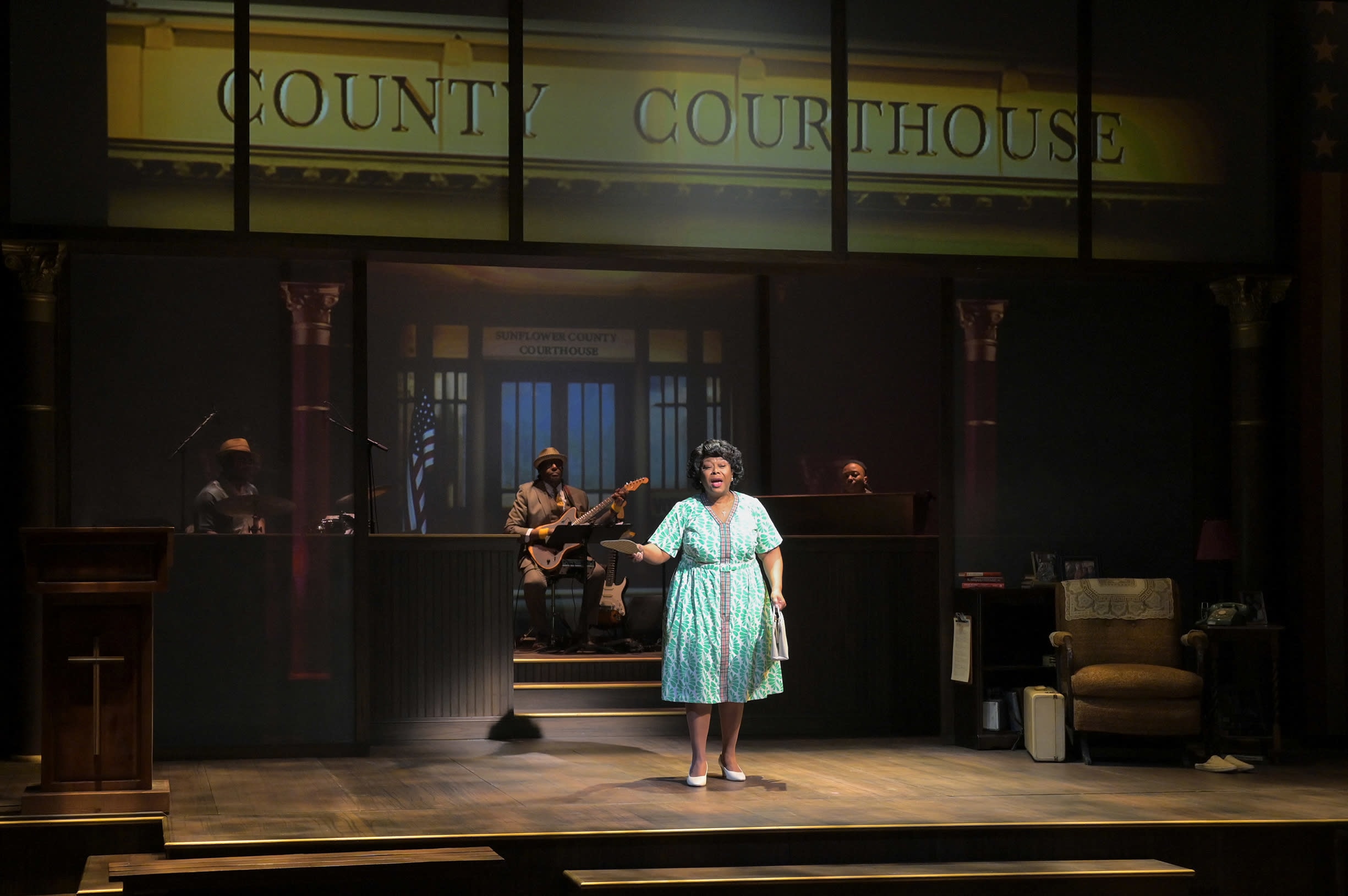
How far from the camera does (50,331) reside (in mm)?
7453

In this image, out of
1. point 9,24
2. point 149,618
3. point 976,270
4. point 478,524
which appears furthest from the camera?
point 478,524

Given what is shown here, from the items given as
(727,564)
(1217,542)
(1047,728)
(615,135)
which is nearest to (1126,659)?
(1047,728)

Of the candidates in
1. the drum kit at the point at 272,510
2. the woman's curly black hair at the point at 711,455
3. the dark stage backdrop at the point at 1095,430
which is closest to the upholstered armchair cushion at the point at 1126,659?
the dark stage backdrop at the point at 1095,430

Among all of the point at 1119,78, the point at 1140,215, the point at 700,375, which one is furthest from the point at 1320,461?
the point at 700,375

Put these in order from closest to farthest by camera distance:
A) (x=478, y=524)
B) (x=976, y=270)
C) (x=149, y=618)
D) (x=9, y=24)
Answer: (x=149, y=618) → (x=9, y=24) → (x=976, y=270) → (x=478, y=524)

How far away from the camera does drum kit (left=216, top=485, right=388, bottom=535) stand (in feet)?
25.1

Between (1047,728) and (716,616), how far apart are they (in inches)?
79.6

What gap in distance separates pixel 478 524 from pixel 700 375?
211 centimetres

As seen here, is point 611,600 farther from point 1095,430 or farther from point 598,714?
point 1095,430

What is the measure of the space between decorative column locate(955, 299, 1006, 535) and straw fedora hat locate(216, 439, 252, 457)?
12.2 ft

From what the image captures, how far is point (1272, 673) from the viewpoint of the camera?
25.4 ft

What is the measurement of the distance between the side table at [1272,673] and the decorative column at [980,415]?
4.22ft

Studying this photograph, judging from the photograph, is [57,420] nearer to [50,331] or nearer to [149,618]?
[50,331]

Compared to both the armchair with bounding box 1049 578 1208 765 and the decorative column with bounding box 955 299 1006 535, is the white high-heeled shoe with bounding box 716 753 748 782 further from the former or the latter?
the decorative column with bounding box 955 299 1006 535
